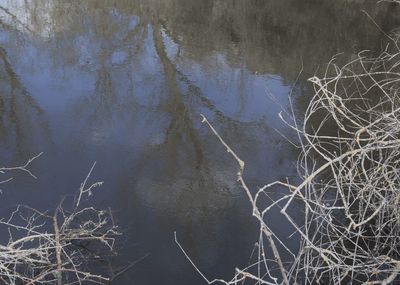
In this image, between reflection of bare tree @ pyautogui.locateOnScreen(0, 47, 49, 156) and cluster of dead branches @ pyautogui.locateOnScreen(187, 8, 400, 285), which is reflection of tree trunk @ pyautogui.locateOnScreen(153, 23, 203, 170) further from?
reflection of bare tree @ pyautogui.locateOnScreen(0, 47, 49, 156)

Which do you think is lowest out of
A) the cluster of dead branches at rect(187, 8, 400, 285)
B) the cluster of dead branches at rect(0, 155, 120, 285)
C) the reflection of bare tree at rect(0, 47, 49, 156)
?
the reflection of bare tree at rect(0, 47, 49, 156)

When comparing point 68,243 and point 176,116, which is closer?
point 68,243

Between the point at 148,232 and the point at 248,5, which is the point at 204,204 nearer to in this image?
the point at 148,232

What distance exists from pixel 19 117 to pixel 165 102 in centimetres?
204

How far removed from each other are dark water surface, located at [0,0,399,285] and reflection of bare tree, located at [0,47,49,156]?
0.02 m

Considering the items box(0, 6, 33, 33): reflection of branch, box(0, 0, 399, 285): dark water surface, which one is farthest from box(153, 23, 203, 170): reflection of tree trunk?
box(0, 6, 33, 33): reflection of branch

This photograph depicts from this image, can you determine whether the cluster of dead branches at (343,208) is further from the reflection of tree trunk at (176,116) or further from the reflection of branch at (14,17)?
the reflection of branch at (14,17)

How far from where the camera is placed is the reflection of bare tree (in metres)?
6.74

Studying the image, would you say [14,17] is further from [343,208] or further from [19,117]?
[343,208]

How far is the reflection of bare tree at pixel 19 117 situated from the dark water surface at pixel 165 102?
0.02 metres

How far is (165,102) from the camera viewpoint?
778cm

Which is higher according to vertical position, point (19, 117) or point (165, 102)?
point (165, 102)

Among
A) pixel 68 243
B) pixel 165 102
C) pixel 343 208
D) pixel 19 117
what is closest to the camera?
pixel 343 208

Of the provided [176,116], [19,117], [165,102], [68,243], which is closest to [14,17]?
[19,117]
